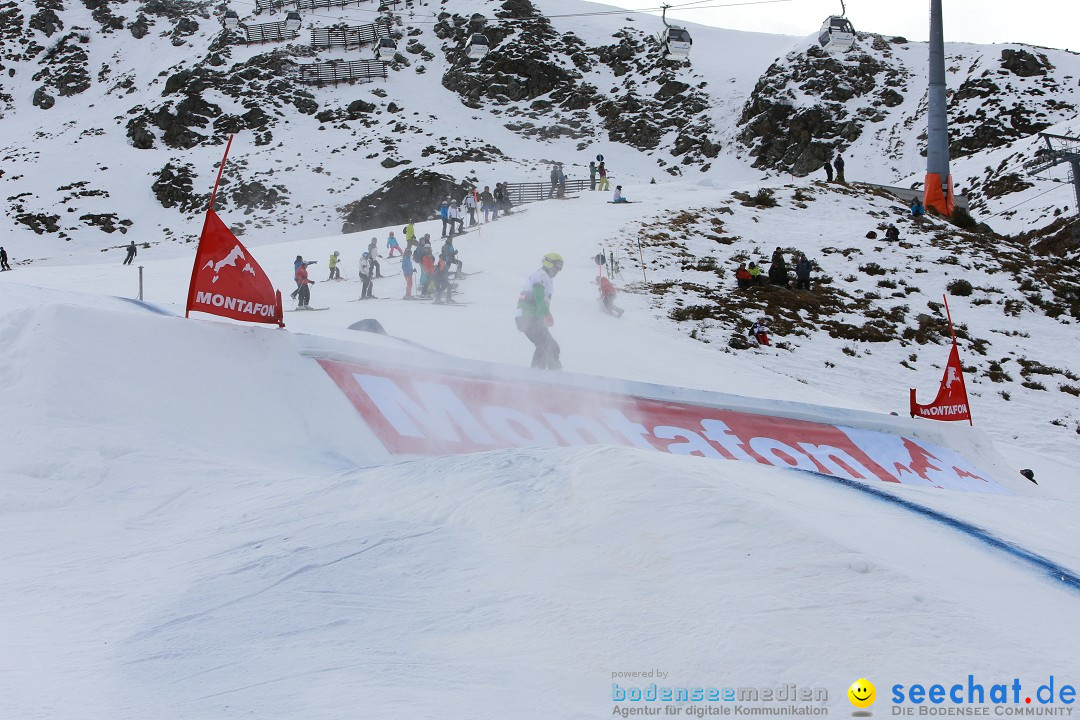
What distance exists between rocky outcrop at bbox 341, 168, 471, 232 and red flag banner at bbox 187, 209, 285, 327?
33.4 meters

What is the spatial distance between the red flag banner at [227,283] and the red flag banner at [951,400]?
821 centimetres

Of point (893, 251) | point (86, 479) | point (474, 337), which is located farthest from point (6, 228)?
point (86, 479)

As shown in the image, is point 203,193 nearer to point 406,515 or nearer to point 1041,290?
point 1041,290

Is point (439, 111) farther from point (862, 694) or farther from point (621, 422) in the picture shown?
point (862, 694)

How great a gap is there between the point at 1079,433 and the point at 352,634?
14.3 m

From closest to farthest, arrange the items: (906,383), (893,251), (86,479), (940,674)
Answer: (940,674), (86,479), (906,383), (893,251)

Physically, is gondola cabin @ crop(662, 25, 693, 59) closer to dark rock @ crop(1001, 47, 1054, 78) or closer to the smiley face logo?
the smiley face logo

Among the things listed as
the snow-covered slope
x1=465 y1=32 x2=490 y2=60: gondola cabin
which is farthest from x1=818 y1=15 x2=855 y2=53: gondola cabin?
the snow-covered slope

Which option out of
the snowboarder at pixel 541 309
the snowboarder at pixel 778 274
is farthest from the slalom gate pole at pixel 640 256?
the snowboarder at pixel 541 309

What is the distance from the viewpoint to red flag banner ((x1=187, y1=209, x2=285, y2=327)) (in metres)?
8.00

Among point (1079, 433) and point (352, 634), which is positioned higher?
point (352, 634)

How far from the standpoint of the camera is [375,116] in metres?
56.3

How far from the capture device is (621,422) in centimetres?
902

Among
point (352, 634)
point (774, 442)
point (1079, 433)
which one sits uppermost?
point (352, 634)
